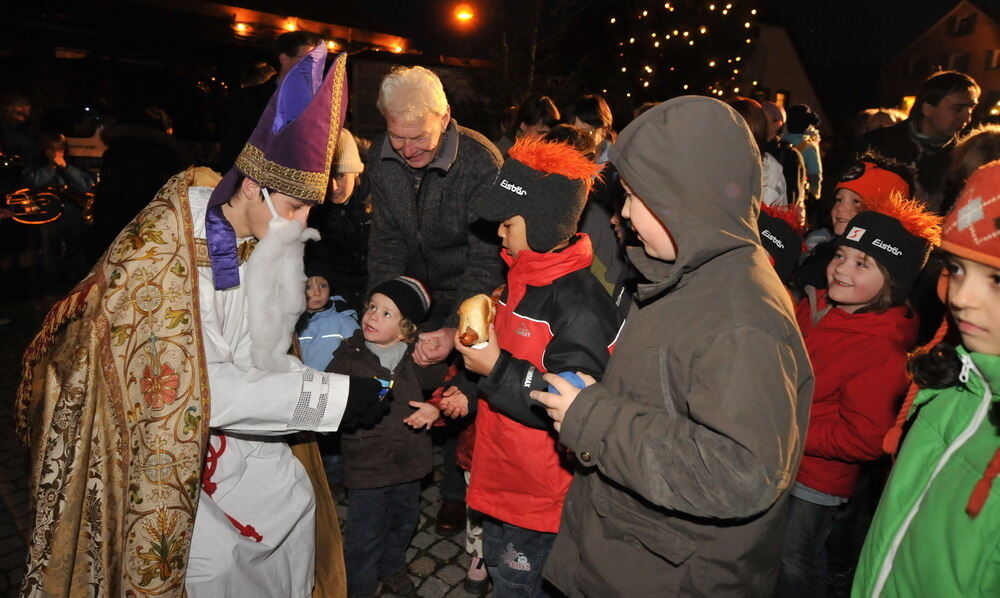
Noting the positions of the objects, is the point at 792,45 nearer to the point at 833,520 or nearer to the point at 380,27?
the point at 380,27

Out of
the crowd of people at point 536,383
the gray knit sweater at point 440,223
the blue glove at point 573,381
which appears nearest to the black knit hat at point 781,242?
the crowd of people at point 536,383

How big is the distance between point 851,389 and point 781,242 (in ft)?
3.63

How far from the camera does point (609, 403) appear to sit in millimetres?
1765

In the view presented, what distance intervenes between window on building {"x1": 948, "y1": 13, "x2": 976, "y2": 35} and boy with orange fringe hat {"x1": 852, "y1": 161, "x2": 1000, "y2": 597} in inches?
2021

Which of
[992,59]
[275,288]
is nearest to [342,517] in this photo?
[275,288]

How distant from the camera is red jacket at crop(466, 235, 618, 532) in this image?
2508 millimetres

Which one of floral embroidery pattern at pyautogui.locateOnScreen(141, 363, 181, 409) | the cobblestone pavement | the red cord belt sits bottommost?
the cobblestone pavement

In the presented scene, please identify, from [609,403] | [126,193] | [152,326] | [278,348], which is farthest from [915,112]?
[126,193]

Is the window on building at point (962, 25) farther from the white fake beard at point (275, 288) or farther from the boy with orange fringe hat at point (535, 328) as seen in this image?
the white fake beard at point (275, 288)

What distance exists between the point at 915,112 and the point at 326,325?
15.4ft

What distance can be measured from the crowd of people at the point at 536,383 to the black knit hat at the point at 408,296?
0.06 feet

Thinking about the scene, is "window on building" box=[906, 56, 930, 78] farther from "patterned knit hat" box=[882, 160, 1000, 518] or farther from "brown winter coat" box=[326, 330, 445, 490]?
"patterned knit hat" box=[882, 160, 1000, 518]

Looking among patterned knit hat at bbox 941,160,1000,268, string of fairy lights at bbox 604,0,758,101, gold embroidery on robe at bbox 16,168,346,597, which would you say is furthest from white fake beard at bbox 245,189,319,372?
string of fairy lights at bbox 604,0,758,101

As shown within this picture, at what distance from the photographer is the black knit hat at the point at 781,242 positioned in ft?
12.0
